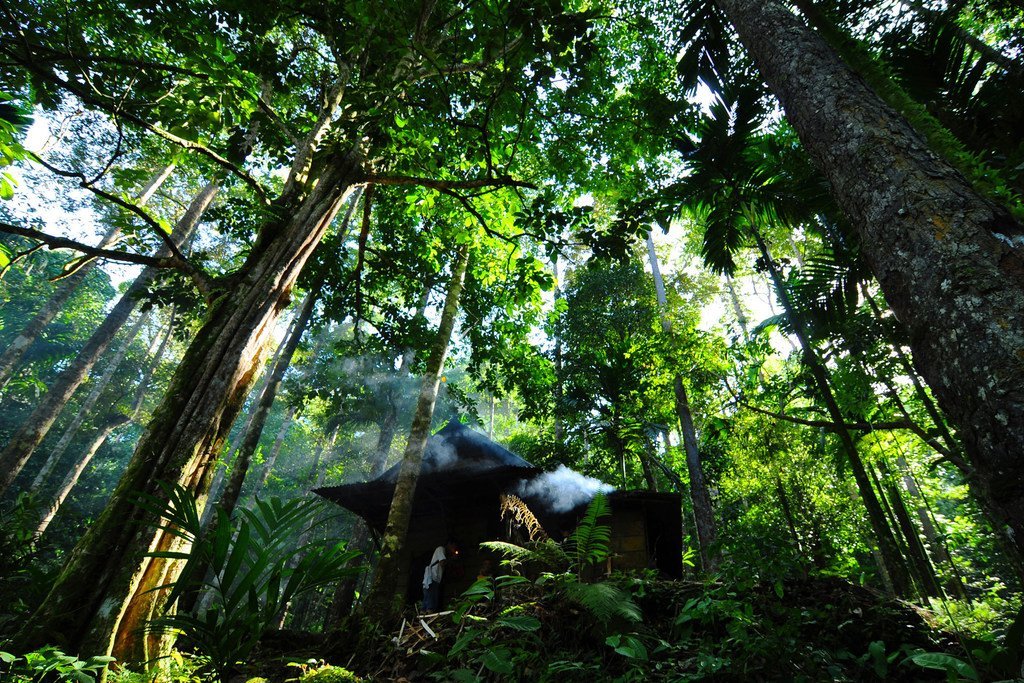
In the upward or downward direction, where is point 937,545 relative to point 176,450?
upward

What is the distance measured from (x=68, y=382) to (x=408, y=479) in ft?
37.0

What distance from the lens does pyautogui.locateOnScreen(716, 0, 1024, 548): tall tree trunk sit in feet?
4.49

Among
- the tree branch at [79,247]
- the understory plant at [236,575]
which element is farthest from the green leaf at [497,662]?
the tree branch at [79,247]

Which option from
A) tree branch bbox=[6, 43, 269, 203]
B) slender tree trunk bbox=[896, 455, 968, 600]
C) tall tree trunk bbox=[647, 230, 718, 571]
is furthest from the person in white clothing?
slender tree trunk bbox=[896, 455, 968, 600]

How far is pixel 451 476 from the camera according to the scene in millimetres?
8656

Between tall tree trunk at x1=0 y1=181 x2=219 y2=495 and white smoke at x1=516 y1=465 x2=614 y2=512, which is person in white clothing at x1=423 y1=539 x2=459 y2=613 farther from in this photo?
tall tree trunk at x1=0 y1=181 x2=219 y2=495

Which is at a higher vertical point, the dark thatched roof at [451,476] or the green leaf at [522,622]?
the dark thatched roof at [451,476]

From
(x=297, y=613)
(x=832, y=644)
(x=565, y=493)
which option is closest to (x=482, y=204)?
(x=565, y=493)

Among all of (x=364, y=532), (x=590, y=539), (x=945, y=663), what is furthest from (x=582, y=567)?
(x=364, y=532)

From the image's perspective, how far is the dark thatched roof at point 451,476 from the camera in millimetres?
8562

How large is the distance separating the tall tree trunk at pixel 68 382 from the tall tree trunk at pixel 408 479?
18.6 ft

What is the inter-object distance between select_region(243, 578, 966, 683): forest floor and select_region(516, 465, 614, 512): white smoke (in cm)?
426

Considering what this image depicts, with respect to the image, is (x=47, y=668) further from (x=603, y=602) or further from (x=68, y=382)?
(x=68, y=382)

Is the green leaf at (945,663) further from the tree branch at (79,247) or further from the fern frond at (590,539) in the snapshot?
the tree branch at (79,247)
